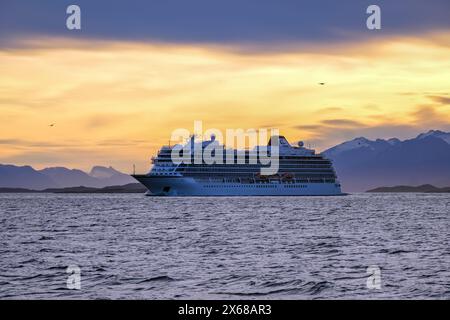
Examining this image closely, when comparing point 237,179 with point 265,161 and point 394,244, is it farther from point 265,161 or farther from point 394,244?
point 394,244

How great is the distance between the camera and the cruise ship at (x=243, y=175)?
14875 centimetres

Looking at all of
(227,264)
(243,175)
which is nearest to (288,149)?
(243,175)

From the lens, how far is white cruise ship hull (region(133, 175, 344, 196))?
486 feet

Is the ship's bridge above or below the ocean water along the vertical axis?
above

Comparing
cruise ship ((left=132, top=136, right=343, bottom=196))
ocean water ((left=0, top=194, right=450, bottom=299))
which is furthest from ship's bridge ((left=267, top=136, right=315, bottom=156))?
ocean water ((left=0, top=194, right=450, bottom=299))

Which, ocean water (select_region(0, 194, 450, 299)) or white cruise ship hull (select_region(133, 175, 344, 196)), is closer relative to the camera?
ocean water (select_region(0, 194, 450, 299))

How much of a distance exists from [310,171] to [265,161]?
11921mm

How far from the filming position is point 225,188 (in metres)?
155

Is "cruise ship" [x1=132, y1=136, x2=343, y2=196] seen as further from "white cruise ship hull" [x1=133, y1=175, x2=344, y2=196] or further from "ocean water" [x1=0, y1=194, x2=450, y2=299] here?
"ocean water" [x1=0, y1=194, x2=450, y2=299]

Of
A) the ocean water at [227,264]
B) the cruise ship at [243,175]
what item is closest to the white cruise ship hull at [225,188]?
the cruise ship at [243,175]

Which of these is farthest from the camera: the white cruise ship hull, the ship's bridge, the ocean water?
the ship's bridge

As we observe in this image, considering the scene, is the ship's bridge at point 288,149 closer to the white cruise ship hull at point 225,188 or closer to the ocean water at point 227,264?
the white cruise ship hull at point 225,188
